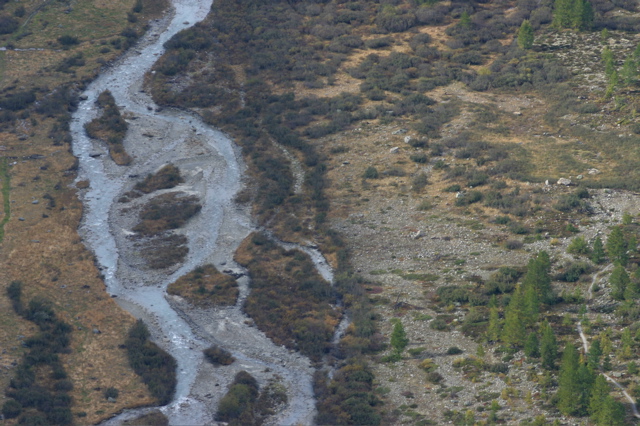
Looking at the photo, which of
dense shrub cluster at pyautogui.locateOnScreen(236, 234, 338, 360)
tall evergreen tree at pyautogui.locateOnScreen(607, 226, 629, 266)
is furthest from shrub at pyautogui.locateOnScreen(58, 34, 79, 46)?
tall evergreen tree at pyautogui.locateOnScreen(607, 226, 629, 266)

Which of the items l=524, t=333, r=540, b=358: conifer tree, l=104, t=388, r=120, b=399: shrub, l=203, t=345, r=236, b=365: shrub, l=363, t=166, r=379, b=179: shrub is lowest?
l=203, t=345, r=236, b=365: shrub

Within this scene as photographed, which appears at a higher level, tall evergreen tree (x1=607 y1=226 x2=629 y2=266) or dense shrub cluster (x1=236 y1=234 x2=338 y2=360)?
tall evergreen tree (x1=607 y1=226 x2=629 y2=266)

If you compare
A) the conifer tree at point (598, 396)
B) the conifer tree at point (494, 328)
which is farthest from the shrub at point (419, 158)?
the conifer tree at point (598, 396)

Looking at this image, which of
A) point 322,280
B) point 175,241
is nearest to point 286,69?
point 175,241

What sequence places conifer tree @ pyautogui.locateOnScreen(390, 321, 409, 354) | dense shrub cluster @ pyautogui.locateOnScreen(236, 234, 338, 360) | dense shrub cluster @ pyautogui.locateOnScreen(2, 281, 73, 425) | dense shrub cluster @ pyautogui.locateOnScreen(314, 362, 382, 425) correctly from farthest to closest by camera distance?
dense shrub cluster @ pyautogui.locateOnScreen(236, 234, 338, 360), conifer tree @ pyautogui.locateOnScreen(390, 321, 409, 354), dense shrub cluster @ pyautogui.locateOnScreen(314, 362, 382, 425), dense shrub cluster @ pyautogui.locateOnScreen(2, 281, 73, 425)

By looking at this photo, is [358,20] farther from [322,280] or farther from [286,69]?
[322,280]

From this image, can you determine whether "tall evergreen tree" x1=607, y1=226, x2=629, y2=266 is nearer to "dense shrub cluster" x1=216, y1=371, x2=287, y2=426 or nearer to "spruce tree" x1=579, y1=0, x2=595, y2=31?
"dense shrub cluster" x1=216, y1=371, x2=287, y2=426
